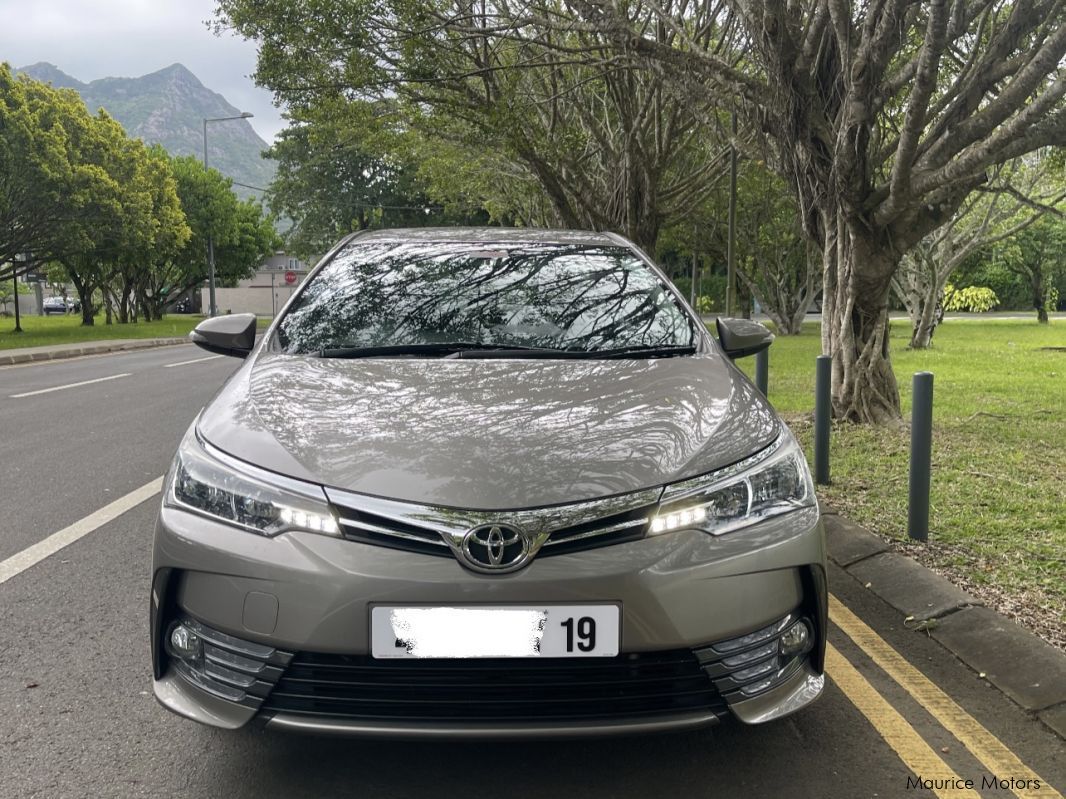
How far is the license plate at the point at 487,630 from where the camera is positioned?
211 cm

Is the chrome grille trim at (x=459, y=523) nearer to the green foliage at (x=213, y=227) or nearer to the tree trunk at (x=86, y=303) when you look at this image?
the green foliage at (x=213, y=227)

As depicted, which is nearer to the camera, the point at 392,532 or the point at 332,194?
the point at 392,532

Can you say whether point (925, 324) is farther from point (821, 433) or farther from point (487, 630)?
point (487, 630)

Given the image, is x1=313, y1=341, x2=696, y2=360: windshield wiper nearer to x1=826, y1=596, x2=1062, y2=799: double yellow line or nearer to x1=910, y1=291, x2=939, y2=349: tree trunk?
x1=826, y1=596, x2=1062, y2=799: double yellow line

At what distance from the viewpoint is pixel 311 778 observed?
7.98 ft

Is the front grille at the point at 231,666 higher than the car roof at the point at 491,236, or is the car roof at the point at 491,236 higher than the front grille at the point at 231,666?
the car roof at the point at 491,236

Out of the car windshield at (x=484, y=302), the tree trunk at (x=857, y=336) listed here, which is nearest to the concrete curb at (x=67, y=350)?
the tree trunk at (x=857, y=336)

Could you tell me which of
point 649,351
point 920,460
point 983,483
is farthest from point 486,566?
point 983,483

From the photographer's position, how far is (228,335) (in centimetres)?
359

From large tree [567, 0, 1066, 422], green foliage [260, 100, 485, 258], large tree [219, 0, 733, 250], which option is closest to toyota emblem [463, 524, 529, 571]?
large tree [567, 0, 1066, 422]

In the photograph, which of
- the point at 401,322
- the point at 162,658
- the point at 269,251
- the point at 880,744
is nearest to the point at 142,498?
the point at 401,322

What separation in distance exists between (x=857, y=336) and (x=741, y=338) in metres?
5.07

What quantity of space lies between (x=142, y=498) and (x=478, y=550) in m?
4.20

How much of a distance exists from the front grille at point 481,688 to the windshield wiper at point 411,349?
4.05 ft
